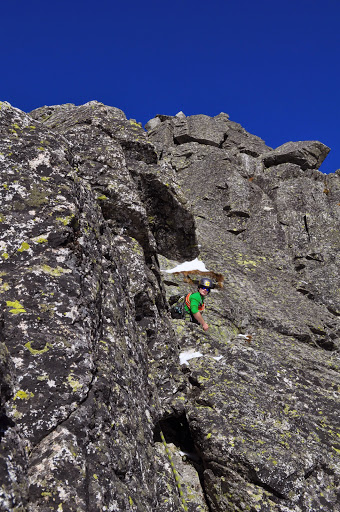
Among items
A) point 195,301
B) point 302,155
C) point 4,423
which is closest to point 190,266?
point 195,301

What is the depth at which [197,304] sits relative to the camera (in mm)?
18109

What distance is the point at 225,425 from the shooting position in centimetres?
1184

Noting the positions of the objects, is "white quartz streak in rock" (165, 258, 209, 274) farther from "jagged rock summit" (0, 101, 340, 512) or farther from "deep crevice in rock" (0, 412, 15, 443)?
"deep crevice in rock" (0, 412, 15, 443)

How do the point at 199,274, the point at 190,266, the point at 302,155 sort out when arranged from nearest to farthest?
the point at 199,274
the point at 190,266
the point at 302,155

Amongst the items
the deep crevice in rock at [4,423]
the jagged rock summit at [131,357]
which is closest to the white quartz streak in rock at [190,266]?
the jagged rock summit at [131,357]

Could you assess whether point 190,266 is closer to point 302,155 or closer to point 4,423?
→ point 4,423

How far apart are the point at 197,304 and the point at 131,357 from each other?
27.4 feet

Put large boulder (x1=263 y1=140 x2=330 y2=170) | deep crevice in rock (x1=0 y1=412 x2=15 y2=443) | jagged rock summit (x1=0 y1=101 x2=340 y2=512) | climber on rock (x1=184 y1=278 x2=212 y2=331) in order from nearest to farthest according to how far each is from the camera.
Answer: deep crevice in rock (x1=0 y1=412 x2=15 y2=443)
jagged rock summit (x1=0 y1=101 x2=340 y2=512)
climber on rock (x1=184 y1=278 x2=212 y2=331)
large boulder (x1=263 y1=140 x2=330 y2=170)

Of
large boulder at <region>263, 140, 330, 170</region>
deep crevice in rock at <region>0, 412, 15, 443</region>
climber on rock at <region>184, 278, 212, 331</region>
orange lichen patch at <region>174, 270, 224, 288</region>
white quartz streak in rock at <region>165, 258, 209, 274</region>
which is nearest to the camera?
deep crevice in rock at <region>0, 412, 15, 443</region>

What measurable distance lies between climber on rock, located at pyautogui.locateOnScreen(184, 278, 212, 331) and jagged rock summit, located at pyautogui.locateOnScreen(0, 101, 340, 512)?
792mm

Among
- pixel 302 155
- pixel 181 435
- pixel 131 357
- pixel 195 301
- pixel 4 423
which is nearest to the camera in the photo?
pixel 4 423

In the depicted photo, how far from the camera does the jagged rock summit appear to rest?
→ 675 centimetres

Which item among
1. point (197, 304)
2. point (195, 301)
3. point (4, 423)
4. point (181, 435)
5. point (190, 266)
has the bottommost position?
point (181, 435)

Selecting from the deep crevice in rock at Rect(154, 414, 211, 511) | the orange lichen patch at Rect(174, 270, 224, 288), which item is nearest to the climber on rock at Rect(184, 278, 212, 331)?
the orange lichen patch at Rect(174, 270, 224, 288)
